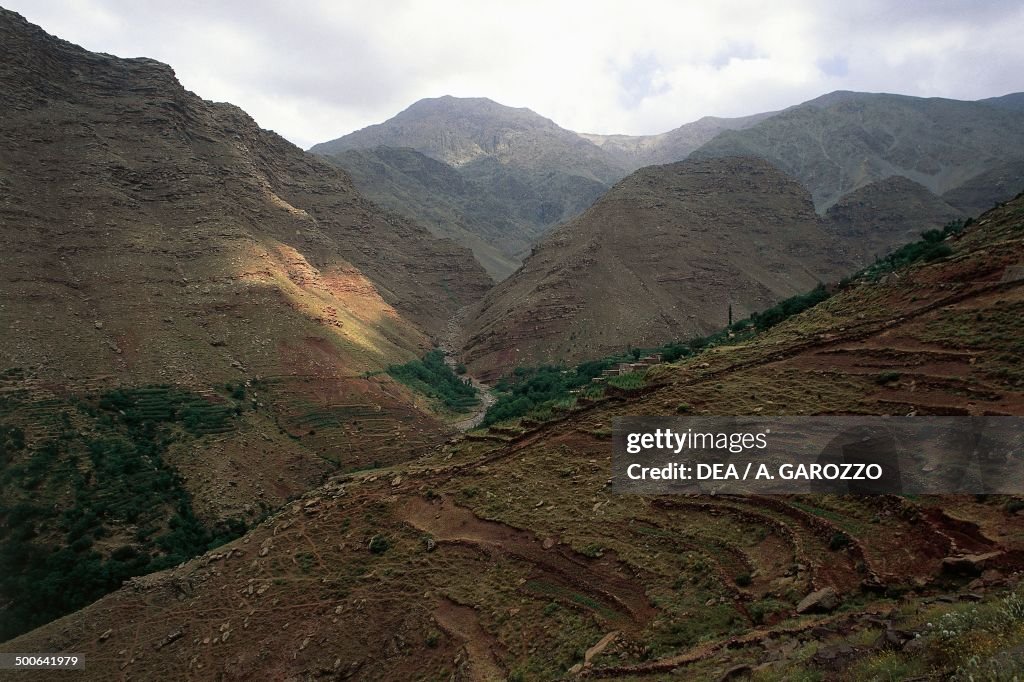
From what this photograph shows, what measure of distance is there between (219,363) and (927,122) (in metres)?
206

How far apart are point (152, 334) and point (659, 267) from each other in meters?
63.0

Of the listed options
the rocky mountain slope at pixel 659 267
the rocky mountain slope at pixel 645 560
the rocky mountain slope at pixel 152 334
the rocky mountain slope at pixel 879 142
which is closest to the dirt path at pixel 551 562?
the rocky mountain slope at pixel 645 560

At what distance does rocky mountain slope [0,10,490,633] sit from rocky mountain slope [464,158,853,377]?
1776 centimetres

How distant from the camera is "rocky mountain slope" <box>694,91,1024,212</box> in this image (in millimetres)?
149625

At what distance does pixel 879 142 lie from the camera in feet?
537

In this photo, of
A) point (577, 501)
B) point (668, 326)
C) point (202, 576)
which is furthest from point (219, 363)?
point (668, 326)

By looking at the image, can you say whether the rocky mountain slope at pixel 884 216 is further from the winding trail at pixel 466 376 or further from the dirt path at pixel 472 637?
the dirt path at pixel 472 637

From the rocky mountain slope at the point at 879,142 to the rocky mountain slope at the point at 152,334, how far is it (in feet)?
418

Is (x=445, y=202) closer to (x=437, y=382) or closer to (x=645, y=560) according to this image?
(x=437, y=382)

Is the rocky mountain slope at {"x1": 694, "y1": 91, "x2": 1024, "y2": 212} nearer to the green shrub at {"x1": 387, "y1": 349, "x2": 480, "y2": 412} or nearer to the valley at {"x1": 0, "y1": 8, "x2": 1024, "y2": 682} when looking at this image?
the valley at {"x1": 0, "y1": 8, "x2": 1024, "y2": 682}

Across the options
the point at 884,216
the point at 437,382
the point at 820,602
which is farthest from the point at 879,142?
the point at 820,602

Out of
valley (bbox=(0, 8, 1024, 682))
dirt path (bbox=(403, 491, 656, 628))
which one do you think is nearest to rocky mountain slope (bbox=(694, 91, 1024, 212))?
valley (bbox=(0, 8, 1024, 682))

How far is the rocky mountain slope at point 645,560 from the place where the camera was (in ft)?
32.8

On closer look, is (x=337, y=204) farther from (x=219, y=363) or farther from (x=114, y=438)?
(x=114, y=438)
